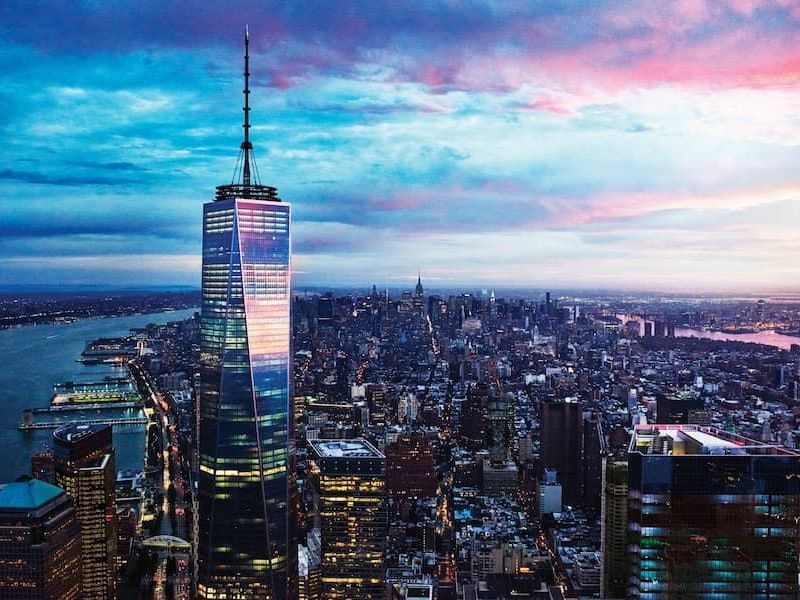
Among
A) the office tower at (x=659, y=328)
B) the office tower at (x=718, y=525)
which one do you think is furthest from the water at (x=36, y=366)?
the office tower at (x=718, y=525)

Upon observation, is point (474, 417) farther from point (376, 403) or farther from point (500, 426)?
point (376, 403)

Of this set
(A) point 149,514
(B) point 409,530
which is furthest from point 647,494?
(A) point 149,514

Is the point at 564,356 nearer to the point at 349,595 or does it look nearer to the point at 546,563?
the point at 546,563

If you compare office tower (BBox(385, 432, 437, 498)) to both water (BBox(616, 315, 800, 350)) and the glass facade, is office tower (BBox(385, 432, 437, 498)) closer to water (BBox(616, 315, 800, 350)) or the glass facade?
water (BBox(616, 315, 800, 350))

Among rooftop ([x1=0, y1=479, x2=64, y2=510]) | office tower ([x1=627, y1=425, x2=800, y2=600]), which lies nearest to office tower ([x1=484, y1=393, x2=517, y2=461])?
rooftop ([x1=0, y1=479, x2=64, y2=510])

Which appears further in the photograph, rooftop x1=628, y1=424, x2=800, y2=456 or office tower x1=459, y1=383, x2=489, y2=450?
office tower x1=459, y1=383, x2=489, y2=450
